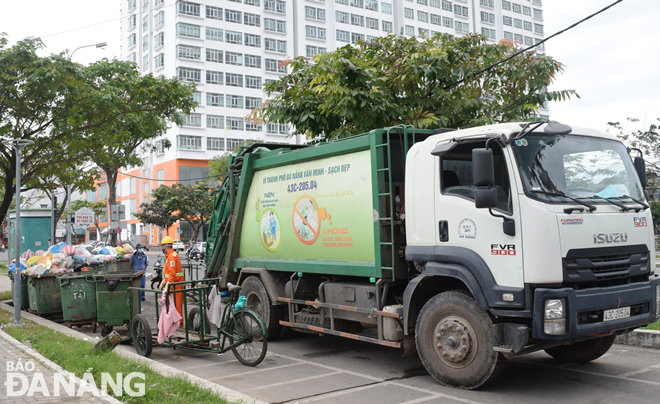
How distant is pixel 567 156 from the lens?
625cm

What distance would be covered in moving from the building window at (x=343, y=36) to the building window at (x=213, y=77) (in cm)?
1448

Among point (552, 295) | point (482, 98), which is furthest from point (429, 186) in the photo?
point (482, 98)

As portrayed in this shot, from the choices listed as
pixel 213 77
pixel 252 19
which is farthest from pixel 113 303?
pixel 252 19

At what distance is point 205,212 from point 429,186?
44.2 metres

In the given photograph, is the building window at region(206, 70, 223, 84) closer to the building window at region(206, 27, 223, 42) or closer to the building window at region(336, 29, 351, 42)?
the building window at region(206, 27, 223, 42)

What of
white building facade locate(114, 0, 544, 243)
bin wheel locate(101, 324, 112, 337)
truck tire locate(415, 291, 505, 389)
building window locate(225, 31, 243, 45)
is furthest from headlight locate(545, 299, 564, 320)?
building window locate(225, 31, 243, 45)

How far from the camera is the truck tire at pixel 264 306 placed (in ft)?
30.3

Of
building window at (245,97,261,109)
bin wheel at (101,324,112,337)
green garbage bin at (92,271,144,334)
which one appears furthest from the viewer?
building window at (245,97,261,109)

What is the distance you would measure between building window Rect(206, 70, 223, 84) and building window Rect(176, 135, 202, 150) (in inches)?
214

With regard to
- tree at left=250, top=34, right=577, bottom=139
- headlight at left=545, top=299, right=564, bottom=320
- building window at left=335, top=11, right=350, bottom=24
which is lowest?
headlight at left=545, top=299, right=564, bottom=320

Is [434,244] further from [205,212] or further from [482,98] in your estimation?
[205,212]

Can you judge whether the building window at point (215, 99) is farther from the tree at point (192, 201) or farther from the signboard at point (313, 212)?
the signboard at point (313, 212)

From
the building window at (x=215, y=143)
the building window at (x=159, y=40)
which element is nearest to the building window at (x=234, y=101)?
the building window at (x=215, y=143)

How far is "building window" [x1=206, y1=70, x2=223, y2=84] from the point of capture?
56.8 metres
